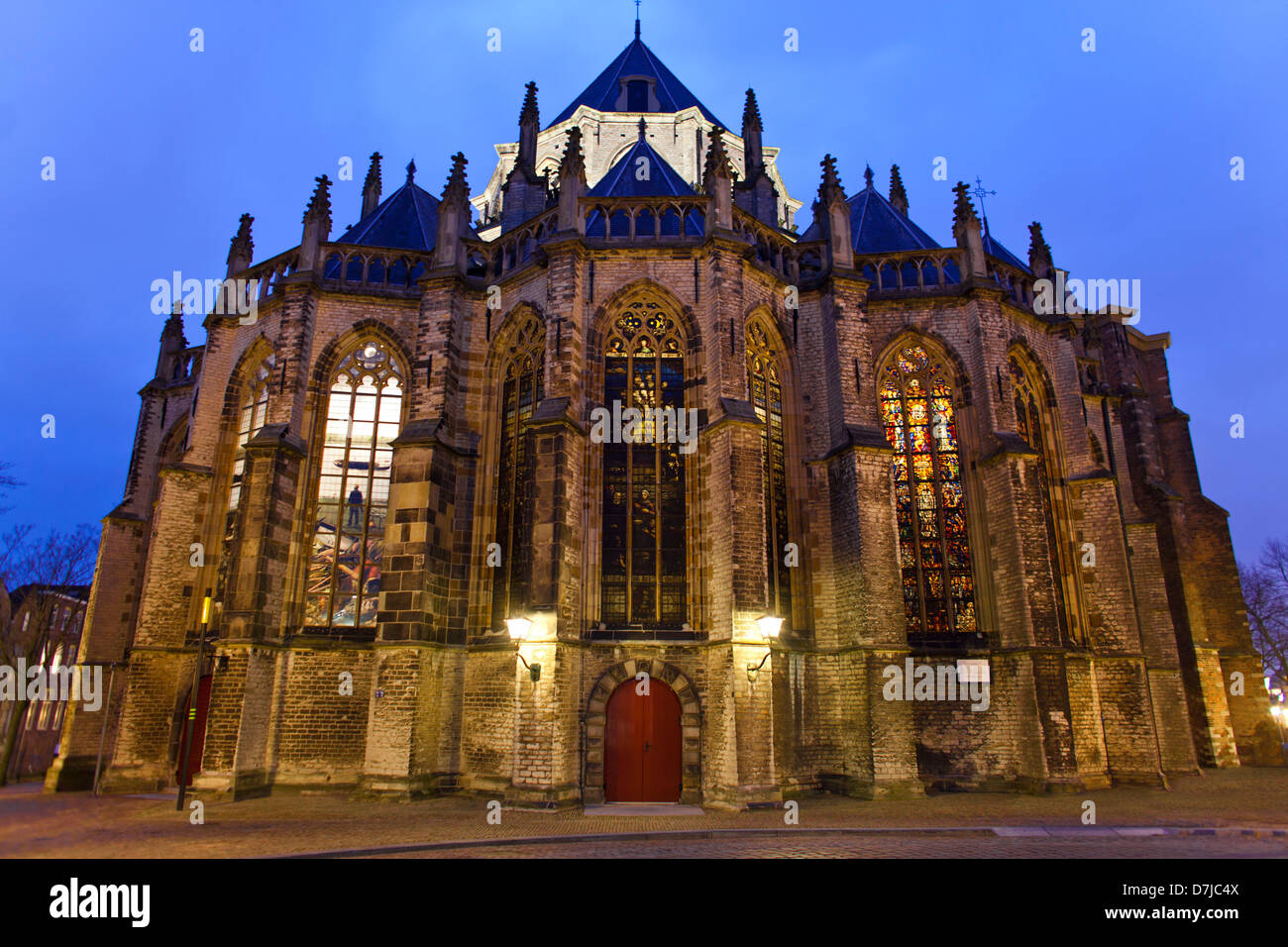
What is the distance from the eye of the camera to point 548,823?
12.1m

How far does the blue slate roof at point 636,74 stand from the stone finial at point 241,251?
48.4 ft

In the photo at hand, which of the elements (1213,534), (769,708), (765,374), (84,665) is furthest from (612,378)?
(1213,534)

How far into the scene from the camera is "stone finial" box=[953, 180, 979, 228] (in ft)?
63.3

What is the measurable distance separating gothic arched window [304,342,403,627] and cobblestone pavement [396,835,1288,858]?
341 inches

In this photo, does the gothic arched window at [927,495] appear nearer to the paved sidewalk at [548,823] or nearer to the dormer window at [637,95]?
the paved sidewalk at [548,823]

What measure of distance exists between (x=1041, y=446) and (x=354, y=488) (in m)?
17.8

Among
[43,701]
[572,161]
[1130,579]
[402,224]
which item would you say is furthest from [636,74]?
[43,701]

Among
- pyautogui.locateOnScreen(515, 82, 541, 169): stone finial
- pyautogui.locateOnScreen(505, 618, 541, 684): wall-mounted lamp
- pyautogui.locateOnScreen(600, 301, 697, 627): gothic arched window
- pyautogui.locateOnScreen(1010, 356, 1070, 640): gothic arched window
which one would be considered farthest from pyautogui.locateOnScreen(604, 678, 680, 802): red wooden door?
pyautogui.locateOnScreen(515, 82, 541, 169): stone finial

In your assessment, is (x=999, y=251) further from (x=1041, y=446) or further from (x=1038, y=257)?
(x=1041, y=446)

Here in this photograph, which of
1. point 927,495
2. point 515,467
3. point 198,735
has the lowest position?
point 198,735

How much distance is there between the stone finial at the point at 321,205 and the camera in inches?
755

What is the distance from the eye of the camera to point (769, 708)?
45.8 feet

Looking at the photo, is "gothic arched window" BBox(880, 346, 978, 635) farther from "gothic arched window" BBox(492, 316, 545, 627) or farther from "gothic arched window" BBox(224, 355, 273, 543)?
"gothic arched window" BBox(224, 355, 273, 543)

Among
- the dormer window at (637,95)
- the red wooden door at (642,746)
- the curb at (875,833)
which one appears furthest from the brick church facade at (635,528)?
the dormer window at (637,95)
